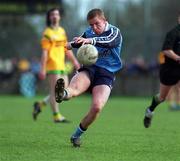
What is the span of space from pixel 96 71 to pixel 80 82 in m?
0.36

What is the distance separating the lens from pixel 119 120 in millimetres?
17078

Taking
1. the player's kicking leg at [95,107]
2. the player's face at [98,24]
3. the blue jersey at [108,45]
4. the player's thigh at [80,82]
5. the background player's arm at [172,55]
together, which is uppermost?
the player's face at [98,24]

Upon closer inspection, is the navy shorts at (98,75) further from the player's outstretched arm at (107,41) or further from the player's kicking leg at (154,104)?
the player's kicking leg at (154,104)

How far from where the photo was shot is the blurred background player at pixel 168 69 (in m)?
14.5

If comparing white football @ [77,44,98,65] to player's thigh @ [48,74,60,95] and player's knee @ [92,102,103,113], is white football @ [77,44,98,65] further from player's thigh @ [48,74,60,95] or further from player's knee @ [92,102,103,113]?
player's thigh @ [48,74,60,95]

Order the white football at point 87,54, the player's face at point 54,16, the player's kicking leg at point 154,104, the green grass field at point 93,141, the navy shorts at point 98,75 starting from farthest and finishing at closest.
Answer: the player's face at point 54,16 < the player's kicking leg at point 154,104 < the navy shorts at point 98,75 < the white football at point 87,54 < the green grass field at point 93,141

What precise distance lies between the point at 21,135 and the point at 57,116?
11.4 feet

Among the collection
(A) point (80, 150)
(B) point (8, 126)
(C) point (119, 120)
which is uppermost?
(A) point (80, 150)

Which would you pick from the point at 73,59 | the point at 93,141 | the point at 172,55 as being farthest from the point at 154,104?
the point at 93,141

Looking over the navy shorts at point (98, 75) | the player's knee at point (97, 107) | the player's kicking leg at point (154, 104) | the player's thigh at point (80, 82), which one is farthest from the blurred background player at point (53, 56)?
the player's knee at point (97, 107)

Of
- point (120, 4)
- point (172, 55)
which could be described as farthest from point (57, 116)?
point (120, 4)

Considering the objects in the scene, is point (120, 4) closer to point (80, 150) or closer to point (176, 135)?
point (176, 135)

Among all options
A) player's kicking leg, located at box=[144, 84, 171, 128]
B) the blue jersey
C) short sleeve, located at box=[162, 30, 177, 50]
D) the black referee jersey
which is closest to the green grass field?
player's kicking leg, located at box=[144, 84, 171, 128]

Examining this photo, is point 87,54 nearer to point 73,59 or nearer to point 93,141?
point 93,141
